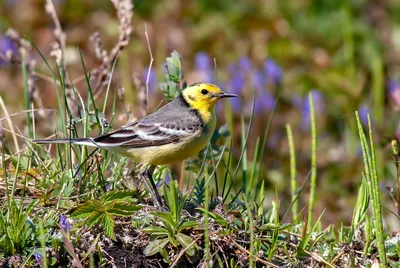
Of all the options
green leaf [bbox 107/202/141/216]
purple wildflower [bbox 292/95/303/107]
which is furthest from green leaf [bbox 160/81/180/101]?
purple wildflower [bbox 292/95/303/107]

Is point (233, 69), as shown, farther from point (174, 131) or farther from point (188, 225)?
point (188, 225)

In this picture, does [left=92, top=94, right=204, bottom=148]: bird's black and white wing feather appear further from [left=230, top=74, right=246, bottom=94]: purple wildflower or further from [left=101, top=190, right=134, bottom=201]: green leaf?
[left=230, top=74, right=246, bottom=94]: purple wildflower

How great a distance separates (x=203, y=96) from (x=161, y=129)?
0.42 m

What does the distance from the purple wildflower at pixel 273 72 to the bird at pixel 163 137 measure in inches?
132

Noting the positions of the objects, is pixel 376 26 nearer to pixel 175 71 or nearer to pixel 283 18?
pixel 283 18

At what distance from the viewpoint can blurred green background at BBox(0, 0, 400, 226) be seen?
7430 mm

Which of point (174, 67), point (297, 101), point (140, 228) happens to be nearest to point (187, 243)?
point (140, 228)

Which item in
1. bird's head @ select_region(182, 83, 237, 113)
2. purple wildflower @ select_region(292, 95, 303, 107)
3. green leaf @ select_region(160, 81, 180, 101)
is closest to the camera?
green leaf @ select_region(160, 81, 180, 101)

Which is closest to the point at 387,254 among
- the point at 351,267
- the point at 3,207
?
the point at 351,267

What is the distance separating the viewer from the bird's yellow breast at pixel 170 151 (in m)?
4.16

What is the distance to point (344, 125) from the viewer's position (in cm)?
784

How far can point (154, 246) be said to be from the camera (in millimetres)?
3469

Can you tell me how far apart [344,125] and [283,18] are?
1.83 m

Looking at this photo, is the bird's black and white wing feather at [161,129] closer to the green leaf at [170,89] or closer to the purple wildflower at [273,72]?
the green leaf at [170,89]
